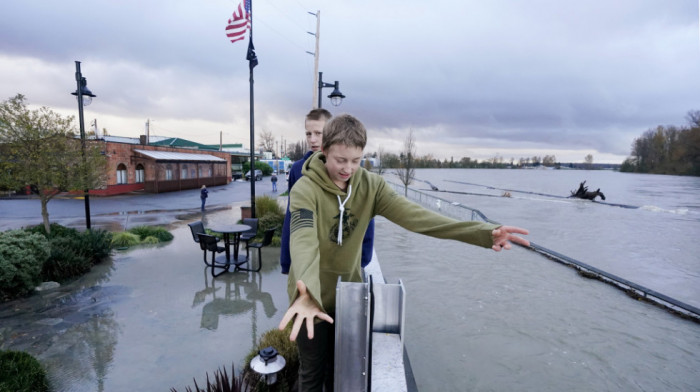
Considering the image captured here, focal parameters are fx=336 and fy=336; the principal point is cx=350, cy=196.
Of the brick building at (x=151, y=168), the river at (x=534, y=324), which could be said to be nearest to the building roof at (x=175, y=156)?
the brick building at (x=151, y=168)

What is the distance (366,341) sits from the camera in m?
1.65

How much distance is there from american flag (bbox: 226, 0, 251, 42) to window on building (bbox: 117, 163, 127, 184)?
20.3 metres

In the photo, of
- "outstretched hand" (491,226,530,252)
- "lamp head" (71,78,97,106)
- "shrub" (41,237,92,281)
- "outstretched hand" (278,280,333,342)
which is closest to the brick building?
"lamp head" (71,78,97,106)

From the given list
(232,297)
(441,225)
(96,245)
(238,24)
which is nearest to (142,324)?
(232,297)

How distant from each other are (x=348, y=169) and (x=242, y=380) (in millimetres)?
2357

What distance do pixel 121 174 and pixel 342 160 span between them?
29230 mm

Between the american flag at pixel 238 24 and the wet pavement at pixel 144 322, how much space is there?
662 centimetres

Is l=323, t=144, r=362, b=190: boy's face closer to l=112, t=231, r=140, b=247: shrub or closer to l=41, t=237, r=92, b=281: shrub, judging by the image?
l=41, t=237, r=92, b=281: shrub

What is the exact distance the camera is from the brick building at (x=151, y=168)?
24.3 metres

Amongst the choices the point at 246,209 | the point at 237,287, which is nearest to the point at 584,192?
the point at 246,209

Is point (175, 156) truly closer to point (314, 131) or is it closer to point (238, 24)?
point (238, 24)

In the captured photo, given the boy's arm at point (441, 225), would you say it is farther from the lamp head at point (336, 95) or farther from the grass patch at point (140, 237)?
the lamp head at point (336, 95)

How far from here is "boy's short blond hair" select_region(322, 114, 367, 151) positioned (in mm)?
1602

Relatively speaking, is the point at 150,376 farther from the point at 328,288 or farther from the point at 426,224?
the point at 426,224
